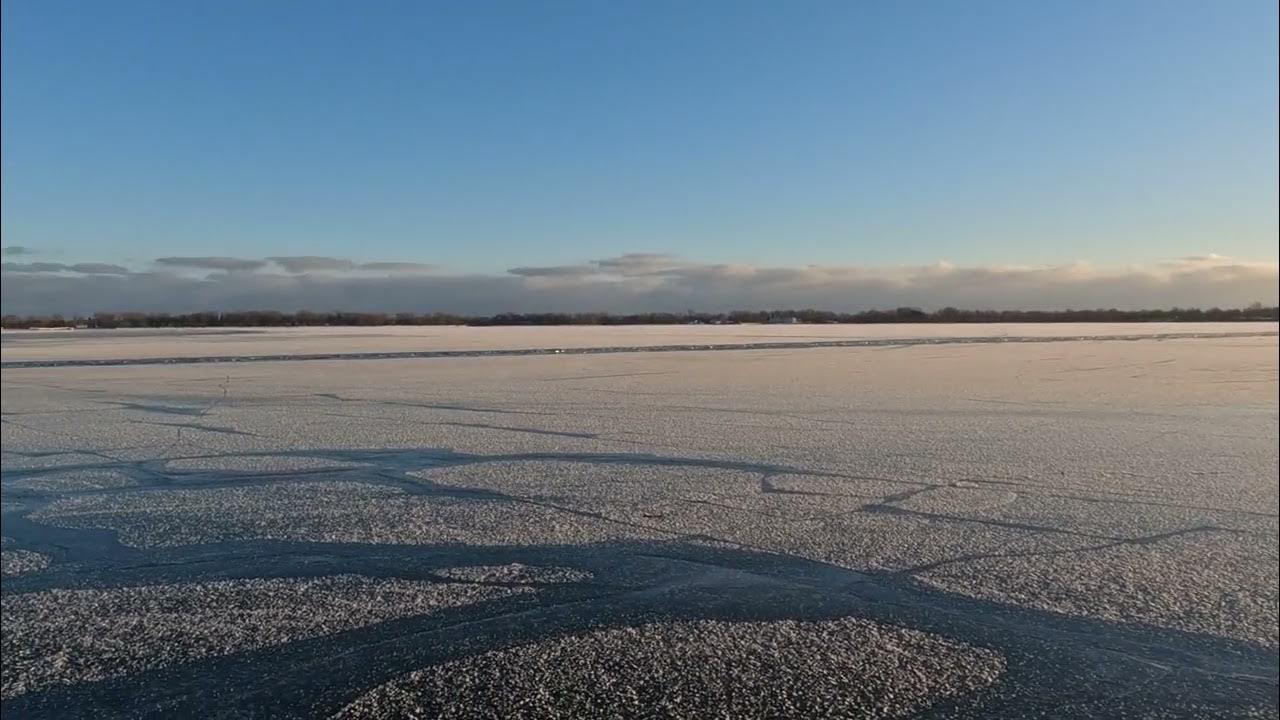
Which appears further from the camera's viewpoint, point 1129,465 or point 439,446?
point 439,446

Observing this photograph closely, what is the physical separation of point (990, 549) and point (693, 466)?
2167 millimetres

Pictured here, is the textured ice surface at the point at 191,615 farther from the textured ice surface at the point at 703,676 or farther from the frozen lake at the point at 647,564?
the textured ice surface at the point at 703,676

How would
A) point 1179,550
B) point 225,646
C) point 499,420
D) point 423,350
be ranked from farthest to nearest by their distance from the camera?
point 423,350, point 499,420, point 1179,550, point 225,646

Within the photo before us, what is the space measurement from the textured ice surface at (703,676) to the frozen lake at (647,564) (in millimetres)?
11

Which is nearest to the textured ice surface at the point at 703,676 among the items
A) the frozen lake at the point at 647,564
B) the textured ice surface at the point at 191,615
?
the frozen lake at the point at 647,564

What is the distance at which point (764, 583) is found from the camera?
11.1 feet

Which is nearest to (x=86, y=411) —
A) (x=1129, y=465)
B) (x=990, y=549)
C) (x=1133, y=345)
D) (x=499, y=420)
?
(x=499, y=420)

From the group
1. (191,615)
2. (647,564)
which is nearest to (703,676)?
(647,564)

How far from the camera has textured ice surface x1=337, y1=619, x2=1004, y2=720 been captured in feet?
7.82

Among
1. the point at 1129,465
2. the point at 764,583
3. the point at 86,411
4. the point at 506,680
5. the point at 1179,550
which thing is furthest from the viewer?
the point at 86,411

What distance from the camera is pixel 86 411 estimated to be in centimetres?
861

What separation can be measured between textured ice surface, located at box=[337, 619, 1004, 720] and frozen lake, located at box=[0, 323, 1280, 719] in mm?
11

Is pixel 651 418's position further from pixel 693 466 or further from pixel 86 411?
pixel 86 411

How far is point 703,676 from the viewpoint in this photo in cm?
257
